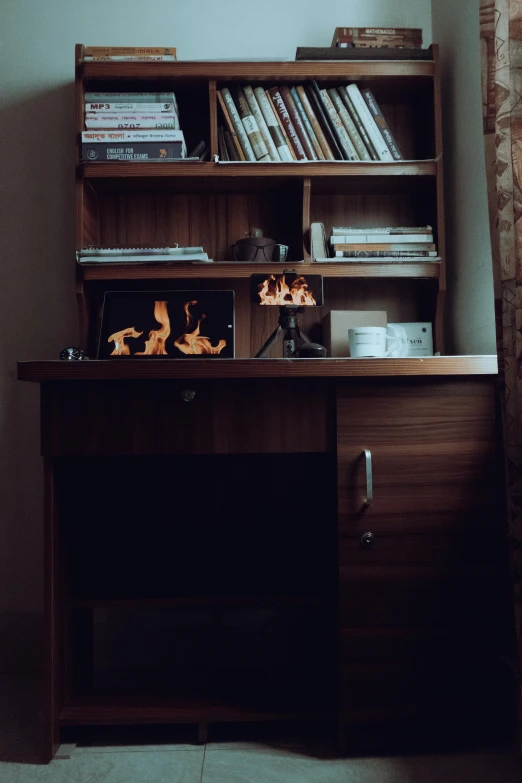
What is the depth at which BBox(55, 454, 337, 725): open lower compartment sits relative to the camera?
5.67 feet

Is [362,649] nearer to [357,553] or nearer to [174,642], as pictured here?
[357,553]

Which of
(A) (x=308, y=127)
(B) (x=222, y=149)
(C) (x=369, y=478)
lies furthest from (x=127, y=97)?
(C) (x=369, y=478)

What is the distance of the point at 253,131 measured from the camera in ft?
5.80

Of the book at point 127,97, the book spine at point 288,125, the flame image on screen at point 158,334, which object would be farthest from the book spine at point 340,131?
the flame image on screen at point 158,334

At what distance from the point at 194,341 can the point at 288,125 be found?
65 centimetres

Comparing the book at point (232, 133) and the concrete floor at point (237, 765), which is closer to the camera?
the concrete floor at point (237, 765)

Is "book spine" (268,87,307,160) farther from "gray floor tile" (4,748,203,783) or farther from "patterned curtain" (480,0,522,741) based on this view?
"gray floor tile" (4,748,203,783)

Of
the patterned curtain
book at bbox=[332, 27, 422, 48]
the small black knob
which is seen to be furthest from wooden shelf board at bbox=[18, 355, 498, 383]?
book at bbox=[332, 27, 422, 48]

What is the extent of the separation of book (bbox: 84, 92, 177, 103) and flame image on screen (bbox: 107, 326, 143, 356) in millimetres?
617

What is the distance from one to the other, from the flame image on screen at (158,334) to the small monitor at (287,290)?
27 cm

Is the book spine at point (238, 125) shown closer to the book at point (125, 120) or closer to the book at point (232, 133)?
the book at point (232, 133)

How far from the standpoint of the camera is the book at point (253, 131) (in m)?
1.76

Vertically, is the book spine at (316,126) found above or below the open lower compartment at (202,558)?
above

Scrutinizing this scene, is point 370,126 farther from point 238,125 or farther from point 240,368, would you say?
point 240,368
